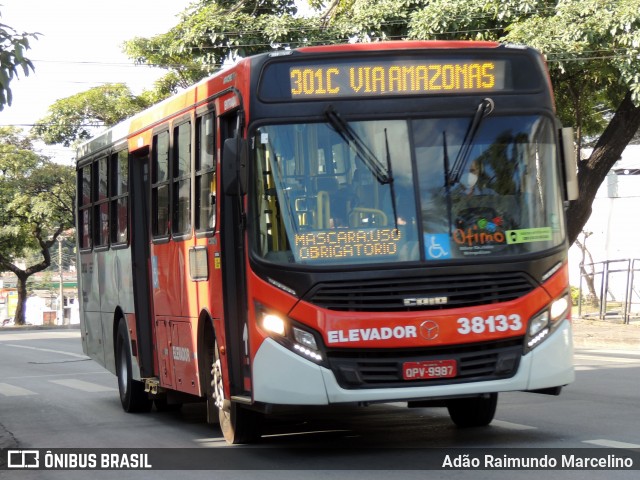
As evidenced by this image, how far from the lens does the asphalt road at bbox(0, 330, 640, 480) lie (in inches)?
357

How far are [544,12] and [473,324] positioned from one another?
1395cm

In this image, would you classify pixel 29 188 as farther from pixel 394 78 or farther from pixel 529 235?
pixel 529 235

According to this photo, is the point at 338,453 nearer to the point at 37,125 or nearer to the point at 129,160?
the point at 129,160

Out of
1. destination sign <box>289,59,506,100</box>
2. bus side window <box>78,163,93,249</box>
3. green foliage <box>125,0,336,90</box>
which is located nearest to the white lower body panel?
destination sign <box>289,59,506,100</box>

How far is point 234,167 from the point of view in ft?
30.2

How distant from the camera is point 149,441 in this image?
37.2 ft

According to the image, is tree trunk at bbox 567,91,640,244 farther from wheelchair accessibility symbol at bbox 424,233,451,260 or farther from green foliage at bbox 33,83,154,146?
green foliage at bbox 33,83,154,146

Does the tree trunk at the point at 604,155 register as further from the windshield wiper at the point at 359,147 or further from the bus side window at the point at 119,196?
the windshield wiper at the point at 359,147

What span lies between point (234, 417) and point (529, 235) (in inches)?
113

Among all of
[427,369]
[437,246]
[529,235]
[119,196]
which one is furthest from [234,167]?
[119,196]

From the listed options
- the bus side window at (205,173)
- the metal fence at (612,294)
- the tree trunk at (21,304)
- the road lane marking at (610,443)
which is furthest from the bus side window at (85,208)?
the tree trunk at (21,304)

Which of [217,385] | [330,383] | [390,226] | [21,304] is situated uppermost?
[390,226]

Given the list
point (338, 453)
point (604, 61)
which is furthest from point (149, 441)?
point (604, 61)

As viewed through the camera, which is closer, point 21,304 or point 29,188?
point 29,188
